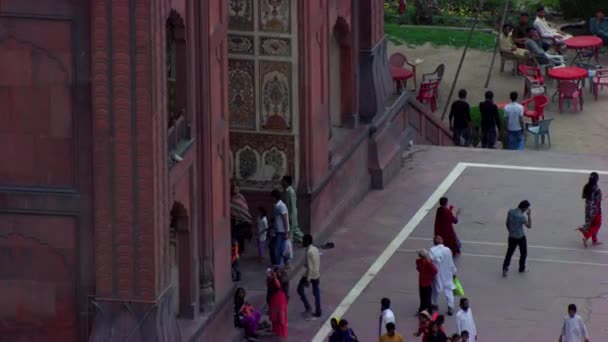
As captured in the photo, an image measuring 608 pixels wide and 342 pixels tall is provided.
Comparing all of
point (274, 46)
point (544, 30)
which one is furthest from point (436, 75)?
point (274, 46)

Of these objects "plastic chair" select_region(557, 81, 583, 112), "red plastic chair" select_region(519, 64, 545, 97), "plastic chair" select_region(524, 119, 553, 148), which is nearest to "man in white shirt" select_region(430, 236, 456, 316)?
"plastic chair" select_region(524, 119, 553, 148)

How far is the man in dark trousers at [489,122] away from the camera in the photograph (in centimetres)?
4228

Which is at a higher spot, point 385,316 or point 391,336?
point 385,316

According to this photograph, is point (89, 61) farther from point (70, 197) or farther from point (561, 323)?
point (561, 323)

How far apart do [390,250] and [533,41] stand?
13.5 metres

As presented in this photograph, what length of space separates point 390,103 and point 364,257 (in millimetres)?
5504

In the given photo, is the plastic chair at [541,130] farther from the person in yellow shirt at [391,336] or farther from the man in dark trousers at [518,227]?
the person in yellow shirt at [391,336]

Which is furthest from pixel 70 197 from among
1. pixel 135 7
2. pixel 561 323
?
pixel 561 323

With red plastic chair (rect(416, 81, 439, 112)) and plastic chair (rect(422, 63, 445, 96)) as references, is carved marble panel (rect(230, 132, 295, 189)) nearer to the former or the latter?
red plastic chair (rect(416, 81, 439, 112))

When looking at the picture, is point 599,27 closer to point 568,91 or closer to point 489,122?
point 568,91

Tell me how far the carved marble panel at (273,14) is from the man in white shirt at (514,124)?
8609mm

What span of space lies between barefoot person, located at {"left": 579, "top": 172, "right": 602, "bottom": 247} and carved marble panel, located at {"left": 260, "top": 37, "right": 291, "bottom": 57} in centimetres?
483

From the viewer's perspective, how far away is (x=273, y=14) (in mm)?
34000

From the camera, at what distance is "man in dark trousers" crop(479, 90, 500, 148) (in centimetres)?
4228
